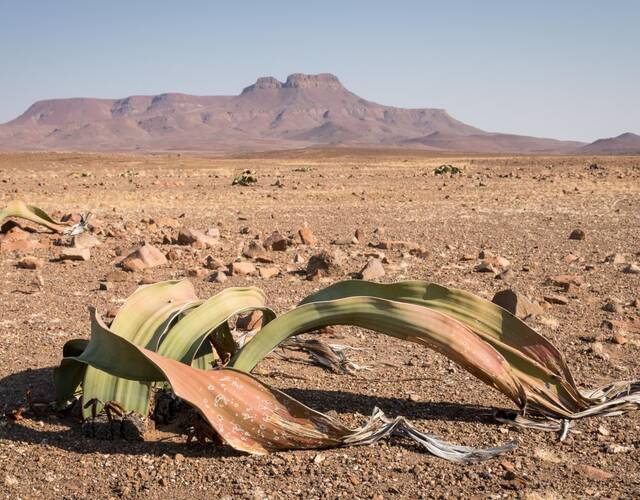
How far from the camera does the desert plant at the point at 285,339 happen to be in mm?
2254

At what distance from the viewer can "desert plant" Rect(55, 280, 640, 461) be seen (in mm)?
2254

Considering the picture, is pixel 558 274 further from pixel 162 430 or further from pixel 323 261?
pixel 162 430

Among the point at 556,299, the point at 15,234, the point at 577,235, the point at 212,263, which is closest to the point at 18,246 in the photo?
the point at 15,234

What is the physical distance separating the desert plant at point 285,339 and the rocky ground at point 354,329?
80 mm

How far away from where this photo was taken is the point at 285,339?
2.63 meters

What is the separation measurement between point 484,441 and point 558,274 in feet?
11.0

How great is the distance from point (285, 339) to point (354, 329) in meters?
1.38

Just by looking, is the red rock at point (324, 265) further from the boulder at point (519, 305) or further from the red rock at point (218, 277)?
the boulder at point (519, 305)

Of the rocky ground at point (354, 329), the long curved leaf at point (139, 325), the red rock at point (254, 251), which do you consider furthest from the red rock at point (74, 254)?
the long curved leaf at point (139, 325)

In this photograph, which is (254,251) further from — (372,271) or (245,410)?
(245,410)

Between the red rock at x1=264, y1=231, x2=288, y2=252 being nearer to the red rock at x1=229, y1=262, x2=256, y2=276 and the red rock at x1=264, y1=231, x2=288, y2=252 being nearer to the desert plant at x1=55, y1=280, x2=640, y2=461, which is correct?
the red rock at x1=229, y1=262, x2=256, y2=276

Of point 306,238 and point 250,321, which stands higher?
point 306,238

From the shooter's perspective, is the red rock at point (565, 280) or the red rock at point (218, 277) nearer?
the red rock at point (565, 280)

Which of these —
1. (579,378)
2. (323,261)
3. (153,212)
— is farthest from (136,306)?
(153,212)
